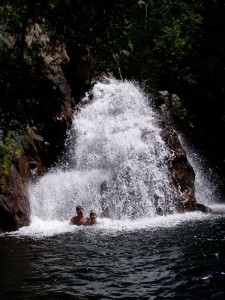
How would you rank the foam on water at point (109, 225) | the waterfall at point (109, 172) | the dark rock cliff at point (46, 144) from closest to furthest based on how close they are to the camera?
the dark rock cliff at point (46, 144)
the foam on water at point (109, 225)
the waterfall at point (109, 172)

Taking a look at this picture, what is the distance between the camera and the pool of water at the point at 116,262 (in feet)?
18.4

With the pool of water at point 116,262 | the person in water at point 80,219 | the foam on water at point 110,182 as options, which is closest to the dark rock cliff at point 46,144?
the foam on water at point 110,182

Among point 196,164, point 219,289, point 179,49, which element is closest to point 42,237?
point 219,289

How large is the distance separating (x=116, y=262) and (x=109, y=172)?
7.51 metres

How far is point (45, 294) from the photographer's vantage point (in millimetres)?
5512

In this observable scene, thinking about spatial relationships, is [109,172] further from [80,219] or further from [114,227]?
[114,227]

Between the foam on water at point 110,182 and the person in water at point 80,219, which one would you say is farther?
the foam on water at point 110,182

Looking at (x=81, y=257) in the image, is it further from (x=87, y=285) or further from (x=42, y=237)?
(x=42, y=237)

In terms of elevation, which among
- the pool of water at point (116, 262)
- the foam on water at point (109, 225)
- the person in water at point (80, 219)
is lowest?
the pool of water at point (116, 262)

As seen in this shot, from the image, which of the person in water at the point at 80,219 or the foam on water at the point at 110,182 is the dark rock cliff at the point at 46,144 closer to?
the foam on water at the point at 110,182

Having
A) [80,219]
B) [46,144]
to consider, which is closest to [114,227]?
[80,219]

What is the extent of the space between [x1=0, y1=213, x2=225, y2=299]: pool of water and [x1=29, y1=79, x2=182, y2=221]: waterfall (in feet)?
7.98

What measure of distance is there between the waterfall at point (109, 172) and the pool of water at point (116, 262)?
2.43 metres

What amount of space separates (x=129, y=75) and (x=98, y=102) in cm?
594
